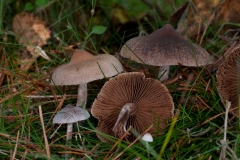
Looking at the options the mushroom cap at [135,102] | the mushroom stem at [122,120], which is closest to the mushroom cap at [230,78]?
the mushroom cap at [135,102]

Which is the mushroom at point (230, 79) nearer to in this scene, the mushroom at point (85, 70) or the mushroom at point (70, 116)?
the mushroom at point (85, 70)

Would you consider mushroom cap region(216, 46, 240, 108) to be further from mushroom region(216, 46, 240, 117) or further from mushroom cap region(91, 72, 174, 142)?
mushroom cap region(91, 72, 174, 142)

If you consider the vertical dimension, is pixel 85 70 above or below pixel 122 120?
above

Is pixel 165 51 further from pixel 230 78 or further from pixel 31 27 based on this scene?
pixel 31 27

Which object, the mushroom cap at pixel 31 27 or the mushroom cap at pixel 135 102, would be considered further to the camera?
the mushroom cap at pixel 31 27

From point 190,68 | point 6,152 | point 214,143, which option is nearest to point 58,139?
point 6,152

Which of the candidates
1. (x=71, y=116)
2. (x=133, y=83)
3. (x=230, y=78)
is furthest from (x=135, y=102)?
(x=230, y=78)

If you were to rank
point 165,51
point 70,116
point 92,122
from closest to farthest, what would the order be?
point 70,116
point 165,51
point 92,122
